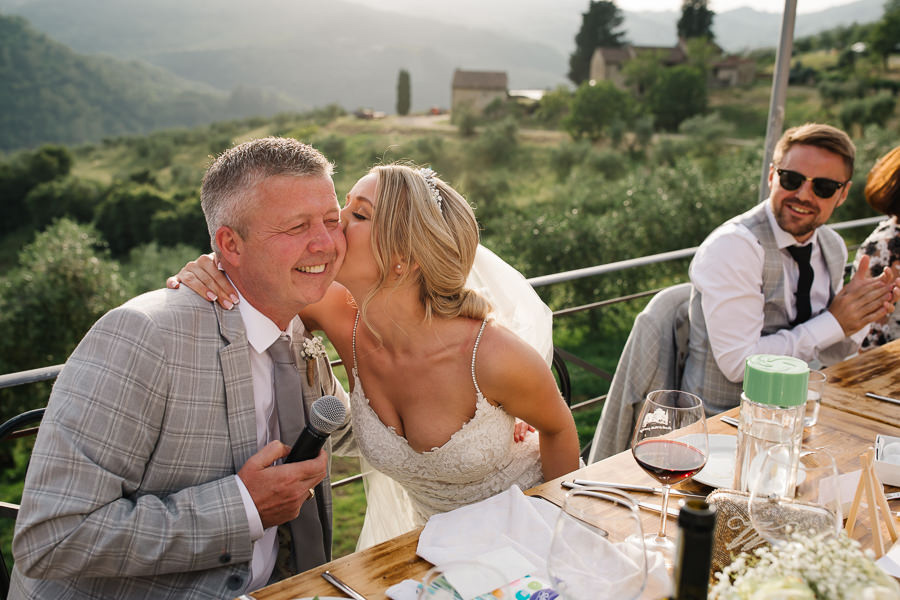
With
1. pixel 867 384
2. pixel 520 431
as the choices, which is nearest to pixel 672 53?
pixel 867 384

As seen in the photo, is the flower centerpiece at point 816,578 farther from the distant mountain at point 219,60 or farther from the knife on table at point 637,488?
the distant mountain at point 219,60

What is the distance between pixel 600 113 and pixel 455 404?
3996 cm

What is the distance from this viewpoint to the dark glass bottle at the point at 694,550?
2.07ft

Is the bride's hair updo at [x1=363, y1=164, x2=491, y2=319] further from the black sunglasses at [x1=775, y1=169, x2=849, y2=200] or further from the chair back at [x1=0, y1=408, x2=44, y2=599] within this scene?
the black sunglasses at [x1=775, y1=169, x2=849, y2=200]

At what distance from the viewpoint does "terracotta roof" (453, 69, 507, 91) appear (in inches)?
2330

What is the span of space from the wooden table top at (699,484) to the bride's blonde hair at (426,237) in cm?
76

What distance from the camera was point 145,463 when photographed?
67.2 inches

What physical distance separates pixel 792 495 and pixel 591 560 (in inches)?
16.3

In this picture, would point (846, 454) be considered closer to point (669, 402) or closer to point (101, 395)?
point (669, 402)

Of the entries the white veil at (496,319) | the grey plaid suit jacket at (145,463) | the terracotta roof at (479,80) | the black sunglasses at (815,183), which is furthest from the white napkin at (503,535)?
the terracotta roof at (479,80)

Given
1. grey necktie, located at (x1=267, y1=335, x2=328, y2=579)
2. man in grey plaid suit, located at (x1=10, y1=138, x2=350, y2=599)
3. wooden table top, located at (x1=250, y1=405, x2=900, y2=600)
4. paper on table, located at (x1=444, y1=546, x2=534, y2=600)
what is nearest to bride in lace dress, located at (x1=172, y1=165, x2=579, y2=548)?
man in grey plaid suit, located at (x1=10, y1=138, x2=350, y2=599)

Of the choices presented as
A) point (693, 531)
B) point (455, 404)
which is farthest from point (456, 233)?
point (693, 531)

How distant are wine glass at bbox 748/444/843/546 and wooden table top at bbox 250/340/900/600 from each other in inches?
12.4

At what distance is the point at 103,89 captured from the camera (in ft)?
212
